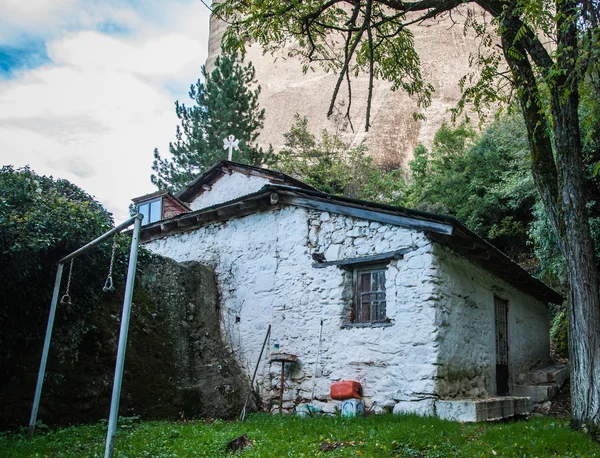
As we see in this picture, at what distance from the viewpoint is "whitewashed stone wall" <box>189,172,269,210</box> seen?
15.5 meters

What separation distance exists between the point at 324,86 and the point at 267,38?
37.5m

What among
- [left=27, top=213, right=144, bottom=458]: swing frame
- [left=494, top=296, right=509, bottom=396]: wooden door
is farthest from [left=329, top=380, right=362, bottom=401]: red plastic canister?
[left=27, top=213, right=144, bottom=458]: swing frame

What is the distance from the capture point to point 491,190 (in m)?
19.5

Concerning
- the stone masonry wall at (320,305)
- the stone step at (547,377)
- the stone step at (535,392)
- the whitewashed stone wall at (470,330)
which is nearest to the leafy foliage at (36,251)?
the stone masonry wall at (320,305)

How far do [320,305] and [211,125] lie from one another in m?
17.7

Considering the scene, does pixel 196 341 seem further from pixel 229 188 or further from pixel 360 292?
pixel 229 188

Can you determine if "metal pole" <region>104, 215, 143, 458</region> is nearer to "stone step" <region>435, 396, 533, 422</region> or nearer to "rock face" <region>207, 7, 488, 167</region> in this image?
"stone step" <region>435, 396, 533, 422</region>

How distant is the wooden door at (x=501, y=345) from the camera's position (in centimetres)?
1020

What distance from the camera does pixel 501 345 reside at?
10.6m

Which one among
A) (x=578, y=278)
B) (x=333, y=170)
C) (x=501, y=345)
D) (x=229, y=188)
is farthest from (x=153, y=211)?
(x=333, y=170)

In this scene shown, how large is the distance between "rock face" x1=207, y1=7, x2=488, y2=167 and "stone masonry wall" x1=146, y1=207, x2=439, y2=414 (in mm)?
27584

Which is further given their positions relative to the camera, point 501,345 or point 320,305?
point 501,345

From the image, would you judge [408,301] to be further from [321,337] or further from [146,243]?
[146,243]

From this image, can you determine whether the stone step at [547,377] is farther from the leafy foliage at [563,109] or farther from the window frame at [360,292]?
the leafy foliage at [563,109]
